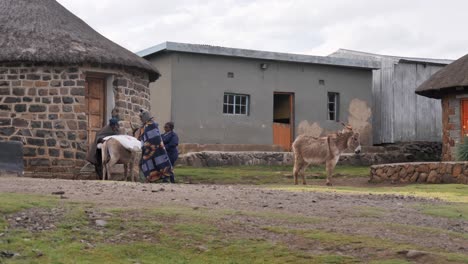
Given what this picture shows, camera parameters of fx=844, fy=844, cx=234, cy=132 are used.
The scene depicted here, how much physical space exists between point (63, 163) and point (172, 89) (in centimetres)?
765

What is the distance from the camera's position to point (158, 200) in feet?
37.8

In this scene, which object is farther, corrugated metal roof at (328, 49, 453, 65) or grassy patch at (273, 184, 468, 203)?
corrugated metal roof at (328, 49, 453, 65)

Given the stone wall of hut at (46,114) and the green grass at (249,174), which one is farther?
the green grass at (249,174)

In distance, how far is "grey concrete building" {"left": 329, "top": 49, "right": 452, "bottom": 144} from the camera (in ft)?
101

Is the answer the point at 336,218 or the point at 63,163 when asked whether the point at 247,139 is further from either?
the point at 336,218

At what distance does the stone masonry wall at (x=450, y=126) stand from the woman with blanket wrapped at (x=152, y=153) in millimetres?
12042

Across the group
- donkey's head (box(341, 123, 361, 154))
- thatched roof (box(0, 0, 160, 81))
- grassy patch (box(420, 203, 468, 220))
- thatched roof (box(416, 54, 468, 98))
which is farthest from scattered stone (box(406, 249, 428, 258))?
thatched roof (box(416, 54, 468, 98))

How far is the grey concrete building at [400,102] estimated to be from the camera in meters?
30.8

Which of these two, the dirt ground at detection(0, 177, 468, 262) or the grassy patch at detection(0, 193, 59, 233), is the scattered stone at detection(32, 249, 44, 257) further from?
the dirt ground at detection(0, 177, 468, 262)

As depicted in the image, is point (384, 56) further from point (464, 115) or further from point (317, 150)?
point (317, 150)

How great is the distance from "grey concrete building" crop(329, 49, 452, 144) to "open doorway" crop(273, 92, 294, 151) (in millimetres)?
3487

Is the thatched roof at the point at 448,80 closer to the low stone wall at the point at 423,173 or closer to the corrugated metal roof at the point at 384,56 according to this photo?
the corrugated metal roof at the point at 384,56

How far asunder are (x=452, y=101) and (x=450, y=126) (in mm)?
789

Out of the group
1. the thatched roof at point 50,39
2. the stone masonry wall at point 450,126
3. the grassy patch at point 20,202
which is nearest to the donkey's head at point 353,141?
the thatched roof at point 50,39
